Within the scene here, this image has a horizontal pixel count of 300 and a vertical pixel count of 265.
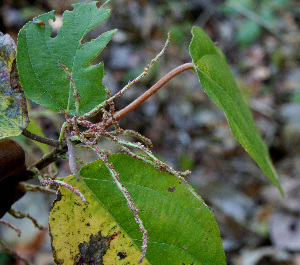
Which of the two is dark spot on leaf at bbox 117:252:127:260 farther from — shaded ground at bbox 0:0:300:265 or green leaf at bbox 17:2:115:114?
shaded ground at bbox 0:0:300:265

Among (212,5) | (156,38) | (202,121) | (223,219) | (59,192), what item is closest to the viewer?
(59,192)

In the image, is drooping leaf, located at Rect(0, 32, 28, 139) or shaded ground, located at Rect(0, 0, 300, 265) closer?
drooping leaf, located at Rect(0, 32, 28, 139)

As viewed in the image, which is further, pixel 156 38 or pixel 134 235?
pixel 156 38

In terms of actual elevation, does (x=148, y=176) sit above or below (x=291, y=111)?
below

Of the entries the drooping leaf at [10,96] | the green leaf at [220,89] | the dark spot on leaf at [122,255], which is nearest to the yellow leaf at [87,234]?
the dark spot on leaf at [122,255]

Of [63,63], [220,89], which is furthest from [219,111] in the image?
[63,63]

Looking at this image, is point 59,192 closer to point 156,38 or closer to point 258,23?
point 156,38

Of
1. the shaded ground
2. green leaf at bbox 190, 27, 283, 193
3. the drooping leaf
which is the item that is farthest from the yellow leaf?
the shaded ground

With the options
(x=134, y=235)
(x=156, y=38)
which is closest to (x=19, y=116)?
(x=134, y=235)
